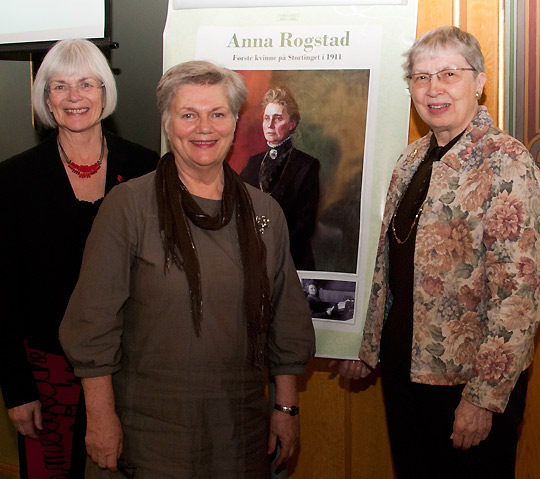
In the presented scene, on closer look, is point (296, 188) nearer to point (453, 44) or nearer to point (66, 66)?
point (453, 44)

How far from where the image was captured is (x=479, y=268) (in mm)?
1438

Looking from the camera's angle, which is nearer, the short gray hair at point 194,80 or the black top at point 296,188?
the short gray hair at point 194,80

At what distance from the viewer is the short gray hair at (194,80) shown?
59.3 inches

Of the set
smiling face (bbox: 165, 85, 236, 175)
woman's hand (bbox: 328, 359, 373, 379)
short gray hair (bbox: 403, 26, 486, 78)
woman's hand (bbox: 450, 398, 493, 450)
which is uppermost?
short gray hair (bbox: 403, 26, 486, 78)

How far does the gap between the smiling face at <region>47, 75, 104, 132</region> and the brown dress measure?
429 millimetres

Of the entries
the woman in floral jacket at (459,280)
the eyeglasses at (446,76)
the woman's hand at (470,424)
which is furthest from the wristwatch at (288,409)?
the eyeglasses at (446,76)

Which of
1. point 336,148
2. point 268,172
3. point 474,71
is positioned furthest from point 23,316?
point 474,71

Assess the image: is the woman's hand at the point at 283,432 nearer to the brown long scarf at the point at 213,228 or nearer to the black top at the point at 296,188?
the brown long scarf at the point at 213,228

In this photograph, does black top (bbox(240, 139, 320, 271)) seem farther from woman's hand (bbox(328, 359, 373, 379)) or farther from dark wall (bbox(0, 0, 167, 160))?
dark wall (bbox(0, 0, 167, 160))

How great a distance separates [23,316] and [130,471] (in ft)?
2.14

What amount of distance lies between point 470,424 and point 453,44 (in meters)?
1.01

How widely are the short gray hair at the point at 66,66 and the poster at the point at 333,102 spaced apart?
26 cm

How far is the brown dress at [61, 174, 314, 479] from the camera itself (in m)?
1.39

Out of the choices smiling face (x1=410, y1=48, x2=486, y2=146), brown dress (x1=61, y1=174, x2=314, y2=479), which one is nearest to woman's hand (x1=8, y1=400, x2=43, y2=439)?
brown dress (x1=61, y1=174, x2=314, y2=479)
